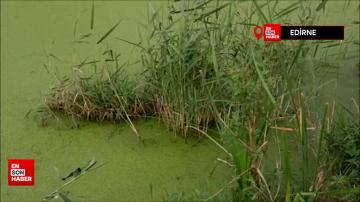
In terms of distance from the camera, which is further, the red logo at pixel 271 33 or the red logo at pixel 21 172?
the red logo at pixel 271 33

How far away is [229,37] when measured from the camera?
73.2 inches

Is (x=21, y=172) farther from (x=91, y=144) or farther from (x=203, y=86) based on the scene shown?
(x=203, y=86)

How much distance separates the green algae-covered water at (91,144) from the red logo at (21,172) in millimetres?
19

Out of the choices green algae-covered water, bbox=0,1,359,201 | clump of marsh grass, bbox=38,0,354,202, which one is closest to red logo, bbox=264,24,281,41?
clump of marsh grass, bbox=38,0,354,202

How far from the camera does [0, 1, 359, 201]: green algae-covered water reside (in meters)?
1.71

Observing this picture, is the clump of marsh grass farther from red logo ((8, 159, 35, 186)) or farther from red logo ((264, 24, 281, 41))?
red logo ((8, 159, 35, 186))

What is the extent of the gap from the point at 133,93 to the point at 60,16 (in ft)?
2.67

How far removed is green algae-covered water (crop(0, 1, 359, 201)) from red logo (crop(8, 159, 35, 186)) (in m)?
0.02

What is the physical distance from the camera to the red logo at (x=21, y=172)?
5.67ft

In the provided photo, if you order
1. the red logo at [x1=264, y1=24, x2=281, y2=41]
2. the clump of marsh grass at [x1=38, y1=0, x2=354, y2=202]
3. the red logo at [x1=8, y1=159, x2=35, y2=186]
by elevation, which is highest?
the red logo at [x1=264, y1=24, x2=281, y2=41]

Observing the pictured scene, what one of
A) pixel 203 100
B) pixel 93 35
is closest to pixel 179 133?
pixel 203 100

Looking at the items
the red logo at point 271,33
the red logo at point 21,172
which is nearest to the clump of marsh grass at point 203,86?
the red logo at point 271,33

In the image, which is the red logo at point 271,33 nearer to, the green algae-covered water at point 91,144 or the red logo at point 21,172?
the green algae-covered water at point 91,144

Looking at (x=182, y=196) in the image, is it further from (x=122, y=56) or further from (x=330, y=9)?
(x=330, y=9)
